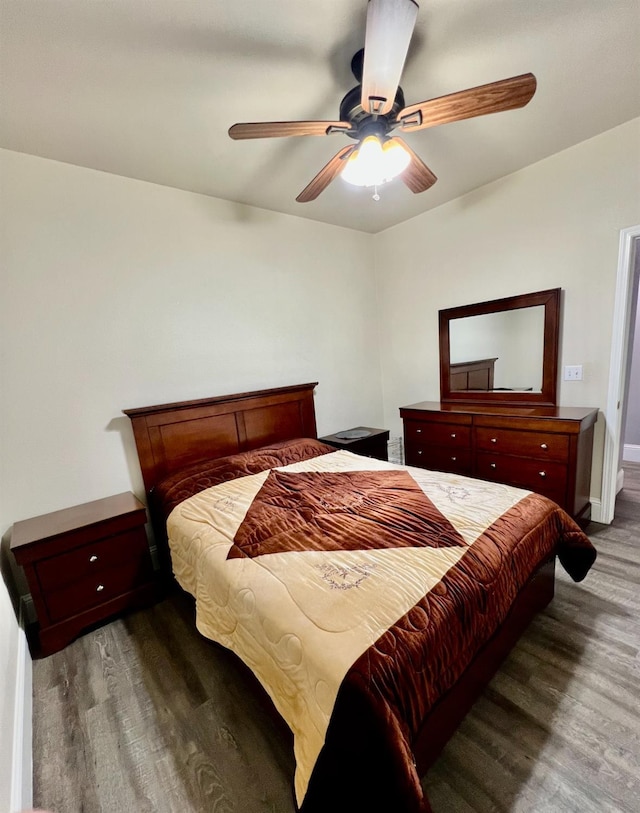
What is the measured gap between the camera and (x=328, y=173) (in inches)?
70.0

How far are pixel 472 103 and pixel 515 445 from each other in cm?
211

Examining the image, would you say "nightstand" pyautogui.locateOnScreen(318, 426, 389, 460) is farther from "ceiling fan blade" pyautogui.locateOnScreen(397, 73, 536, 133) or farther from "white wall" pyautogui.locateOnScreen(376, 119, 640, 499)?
"ceiling fan blade" pyautogui.locateOnScreen(397, 73, 536, 133)

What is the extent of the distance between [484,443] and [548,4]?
237 centimetres

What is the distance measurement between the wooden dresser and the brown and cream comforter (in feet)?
2.50

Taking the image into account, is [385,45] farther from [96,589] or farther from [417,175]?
[96,589]

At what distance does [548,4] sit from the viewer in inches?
50.9

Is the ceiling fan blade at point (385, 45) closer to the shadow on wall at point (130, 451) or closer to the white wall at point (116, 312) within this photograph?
the white wall at point (116, 312)

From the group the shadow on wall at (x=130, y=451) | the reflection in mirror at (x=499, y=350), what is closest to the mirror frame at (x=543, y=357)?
the reflection in mirror at (x=499, y=350)

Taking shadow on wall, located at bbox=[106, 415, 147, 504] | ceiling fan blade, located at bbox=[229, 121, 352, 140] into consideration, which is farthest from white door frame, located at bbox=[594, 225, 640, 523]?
shadow on wall, located at bbox=[106, 415, 147, 504]

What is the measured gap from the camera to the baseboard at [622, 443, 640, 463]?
145 inches

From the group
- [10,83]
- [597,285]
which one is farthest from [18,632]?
[597,285]

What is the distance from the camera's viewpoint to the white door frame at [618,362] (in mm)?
2248

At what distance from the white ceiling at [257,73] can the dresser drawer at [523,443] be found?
1.96 m

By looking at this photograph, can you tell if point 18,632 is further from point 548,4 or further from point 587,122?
point 587,122
